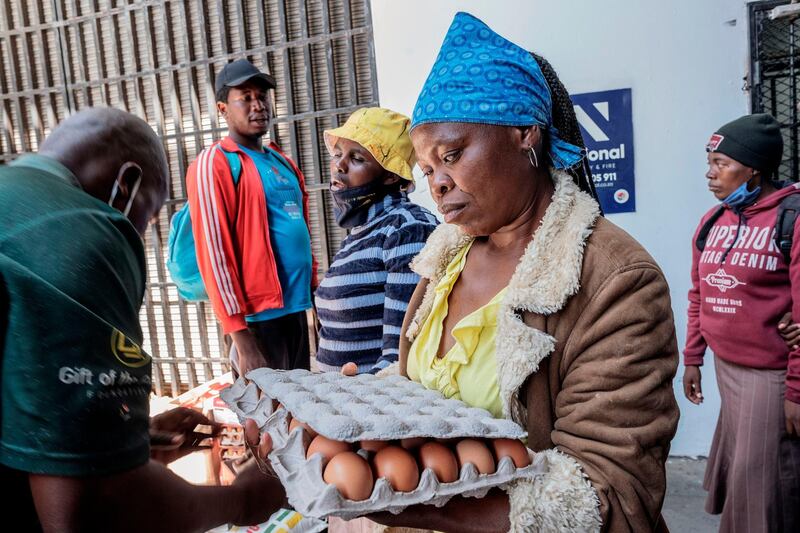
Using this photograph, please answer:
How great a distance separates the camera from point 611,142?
3.55 metres

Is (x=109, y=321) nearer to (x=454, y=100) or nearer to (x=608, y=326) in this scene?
(x=454, y=100)

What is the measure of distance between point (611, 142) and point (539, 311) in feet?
9.08

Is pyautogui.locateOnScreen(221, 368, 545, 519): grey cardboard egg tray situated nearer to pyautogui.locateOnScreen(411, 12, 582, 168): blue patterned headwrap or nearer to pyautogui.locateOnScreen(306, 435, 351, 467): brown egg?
pyautogui.locateOnScreen(306, 435, 351, 467): brown egg

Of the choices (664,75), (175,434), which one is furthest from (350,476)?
(664,75)

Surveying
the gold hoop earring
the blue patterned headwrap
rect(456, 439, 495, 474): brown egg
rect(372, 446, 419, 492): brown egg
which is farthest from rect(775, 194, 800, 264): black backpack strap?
rect(372, 446, 419, 492): brown egg

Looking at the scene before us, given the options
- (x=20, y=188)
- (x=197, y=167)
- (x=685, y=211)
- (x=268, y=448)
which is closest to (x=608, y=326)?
(x=268, y=448)

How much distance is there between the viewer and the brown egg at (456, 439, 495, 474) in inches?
40.1

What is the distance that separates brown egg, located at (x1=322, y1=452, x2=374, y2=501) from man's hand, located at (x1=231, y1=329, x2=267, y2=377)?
2.19 meters

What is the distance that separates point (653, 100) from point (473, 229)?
2699mm

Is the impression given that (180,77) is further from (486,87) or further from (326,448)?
(326,448)

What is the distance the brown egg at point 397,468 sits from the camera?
0.97 m

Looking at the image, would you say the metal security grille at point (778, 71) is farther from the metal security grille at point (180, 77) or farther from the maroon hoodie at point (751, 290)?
the metal security grille at point (180, 77)

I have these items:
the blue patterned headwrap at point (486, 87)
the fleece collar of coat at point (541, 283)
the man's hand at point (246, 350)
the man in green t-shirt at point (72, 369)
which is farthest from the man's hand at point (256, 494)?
the man's hand at point (246, 350)

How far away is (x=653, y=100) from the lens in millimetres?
3449
